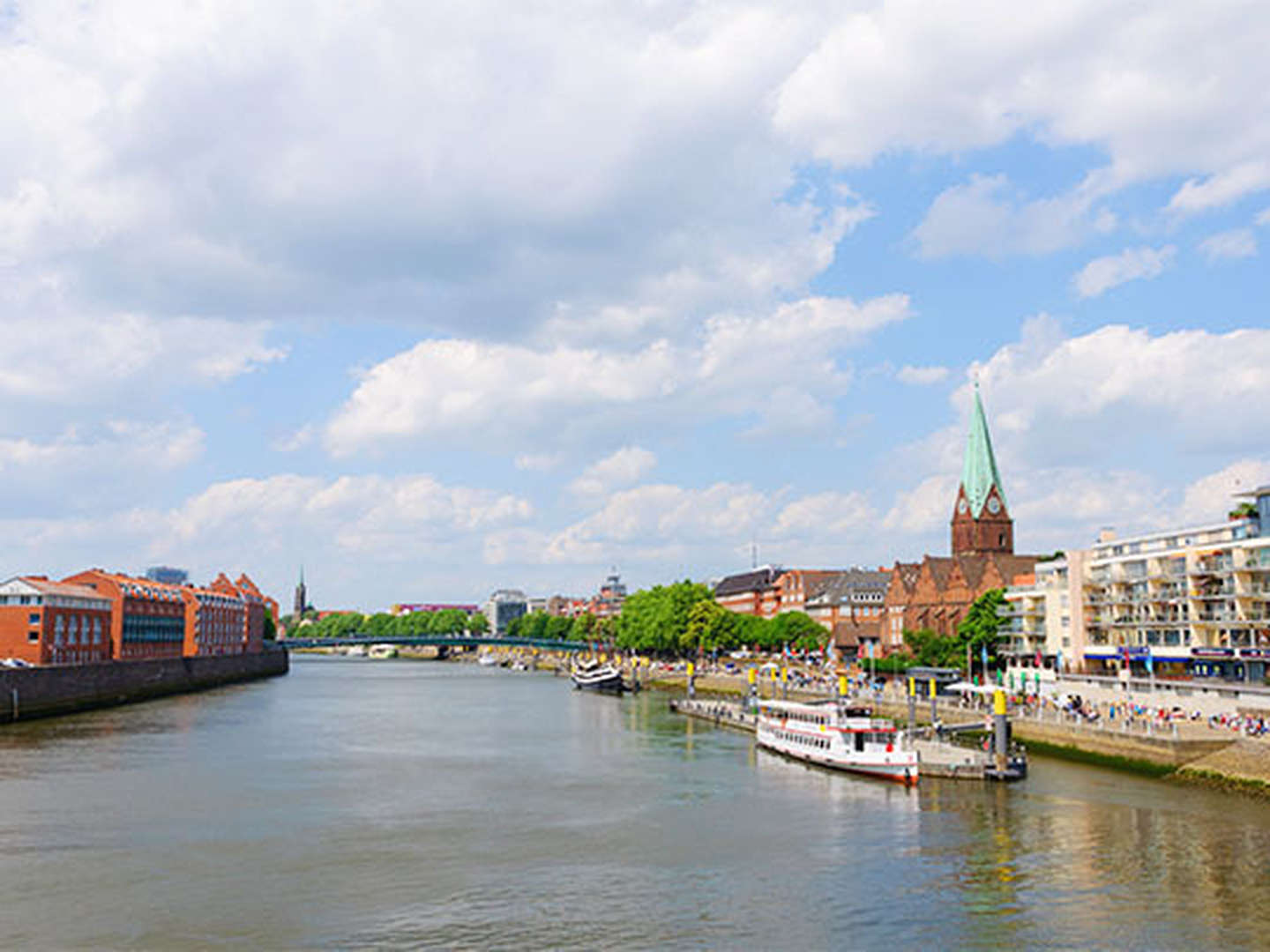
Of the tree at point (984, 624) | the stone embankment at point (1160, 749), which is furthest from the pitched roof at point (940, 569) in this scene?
the stone embankment at point (1160, 749)

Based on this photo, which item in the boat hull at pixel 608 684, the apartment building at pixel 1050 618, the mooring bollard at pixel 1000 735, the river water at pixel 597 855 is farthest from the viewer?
the boat hull at pixel 608 684

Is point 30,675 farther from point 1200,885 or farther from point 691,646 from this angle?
point 691,646

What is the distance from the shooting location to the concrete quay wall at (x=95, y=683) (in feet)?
310

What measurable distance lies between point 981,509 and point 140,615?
409ft

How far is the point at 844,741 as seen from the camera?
228ft

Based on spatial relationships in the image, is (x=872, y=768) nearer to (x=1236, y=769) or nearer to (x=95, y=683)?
(x=1236, y=769)

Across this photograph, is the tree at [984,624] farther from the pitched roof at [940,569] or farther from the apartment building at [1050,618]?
the pitched roof at [940,569]

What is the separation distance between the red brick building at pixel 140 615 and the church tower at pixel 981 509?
393 ft

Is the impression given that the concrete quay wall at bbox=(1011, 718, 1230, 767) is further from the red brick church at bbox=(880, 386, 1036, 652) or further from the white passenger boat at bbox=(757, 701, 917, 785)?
the red brick church at bbox=(880, 386, 1036, 652)

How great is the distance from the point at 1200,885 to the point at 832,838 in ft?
47.4

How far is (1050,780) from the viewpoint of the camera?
201 feet

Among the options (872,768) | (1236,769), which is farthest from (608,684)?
(1236,769)

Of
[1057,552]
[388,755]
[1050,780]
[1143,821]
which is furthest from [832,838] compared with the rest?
[1057,552]

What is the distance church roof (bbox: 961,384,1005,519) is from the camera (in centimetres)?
18600
